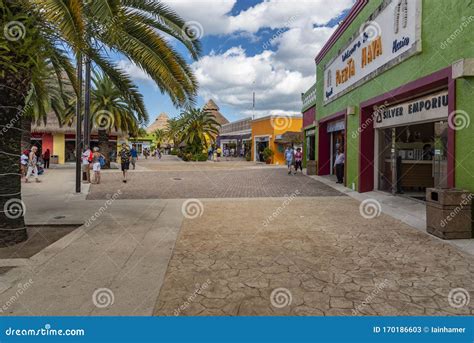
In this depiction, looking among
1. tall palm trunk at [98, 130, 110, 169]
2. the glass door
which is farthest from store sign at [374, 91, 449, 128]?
tall palm trunk at [98, 130, 110, 169]

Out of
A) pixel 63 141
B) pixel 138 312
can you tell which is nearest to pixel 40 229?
pixel 138 312

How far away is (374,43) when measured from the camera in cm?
1096

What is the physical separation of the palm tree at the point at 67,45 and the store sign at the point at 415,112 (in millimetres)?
5612

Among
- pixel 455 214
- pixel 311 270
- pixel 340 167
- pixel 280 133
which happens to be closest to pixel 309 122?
pixel 340 167

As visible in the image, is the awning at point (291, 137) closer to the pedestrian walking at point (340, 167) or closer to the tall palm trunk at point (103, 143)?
the tall palm trunk at point (103, 143)

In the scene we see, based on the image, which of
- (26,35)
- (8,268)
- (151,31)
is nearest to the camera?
(8,268)

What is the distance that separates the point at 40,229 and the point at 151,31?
15.5ft

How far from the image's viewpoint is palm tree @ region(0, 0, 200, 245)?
524 centimetres

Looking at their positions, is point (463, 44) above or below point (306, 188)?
above

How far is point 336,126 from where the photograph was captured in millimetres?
16938

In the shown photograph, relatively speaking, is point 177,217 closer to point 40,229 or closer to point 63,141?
point 40,229

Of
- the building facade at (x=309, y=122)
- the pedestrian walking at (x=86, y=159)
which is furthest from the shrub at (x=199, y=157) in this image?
the pedestrian walking at (x=86, y=159)

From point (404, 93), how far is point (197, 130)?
3258 cm

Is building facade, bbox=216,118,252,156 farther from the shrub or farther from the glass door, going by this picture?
the glass door
